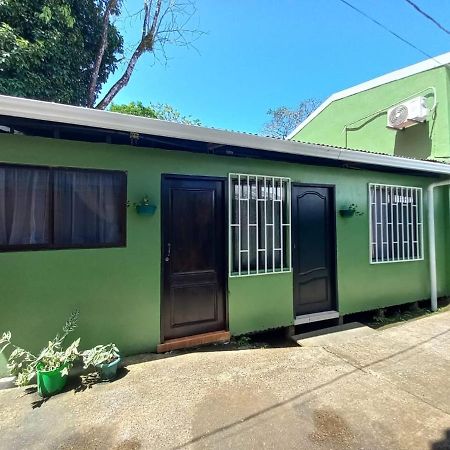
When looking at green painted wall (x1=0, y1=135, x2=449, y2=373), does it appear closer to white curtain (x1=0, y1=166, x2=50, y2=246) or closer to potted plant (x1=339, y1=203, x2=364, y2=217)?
white curtain (x1=0, y1=166, x2=50, y2=246)

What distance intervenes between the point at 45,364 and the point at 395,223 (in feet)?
18.9

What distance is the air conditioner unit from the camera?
6.50 metres

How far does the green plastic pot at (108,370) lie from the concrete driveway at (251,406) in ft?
0.30

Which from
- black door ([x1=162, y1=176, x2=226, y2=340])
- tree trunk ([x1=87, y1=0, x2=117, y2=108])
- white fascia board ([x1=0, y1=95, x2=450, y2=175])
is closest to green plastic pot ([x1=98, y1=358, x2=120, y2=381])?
black door ([x1=162, y1=176, x2=226, y2=340])

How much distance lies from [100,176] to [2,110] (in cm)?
108

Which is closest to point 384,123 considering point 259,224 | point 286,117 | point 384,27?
point 384,27

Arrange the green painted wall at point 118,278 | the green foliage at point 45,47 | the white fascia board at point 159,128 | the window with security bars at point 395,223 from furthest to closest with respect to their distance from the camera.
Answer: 1. the green foliage at point 45,47
2. the window with security bars at point 395,223
3. the green painted wall at point 118,278
4. the white fascia board at point 159,128

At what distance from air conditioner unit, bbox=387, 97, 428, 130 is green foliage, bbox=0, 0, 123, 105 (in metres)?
7.96

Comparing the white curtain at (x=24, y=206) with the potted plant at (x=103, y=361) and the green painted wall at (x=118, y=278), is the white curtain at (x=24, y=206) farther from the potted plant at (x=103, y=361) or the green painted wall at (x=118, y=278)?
the potted plant at (x=103, y=361)

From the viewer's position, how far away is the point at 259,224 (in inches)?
172

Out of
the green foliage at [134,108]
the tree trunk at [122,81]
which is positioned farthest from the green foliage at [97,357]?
the green foliage at [134,108]

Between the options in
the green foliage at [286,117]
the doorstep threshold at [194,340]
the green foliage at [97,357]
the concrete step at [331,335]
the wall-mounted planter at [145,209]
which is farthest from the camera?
the green foliage at [286,117]

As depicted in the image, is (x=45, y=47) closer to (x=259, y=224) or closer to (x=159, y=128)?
(x=159, y=128)

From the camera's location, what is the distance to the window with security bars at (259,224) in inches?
165
